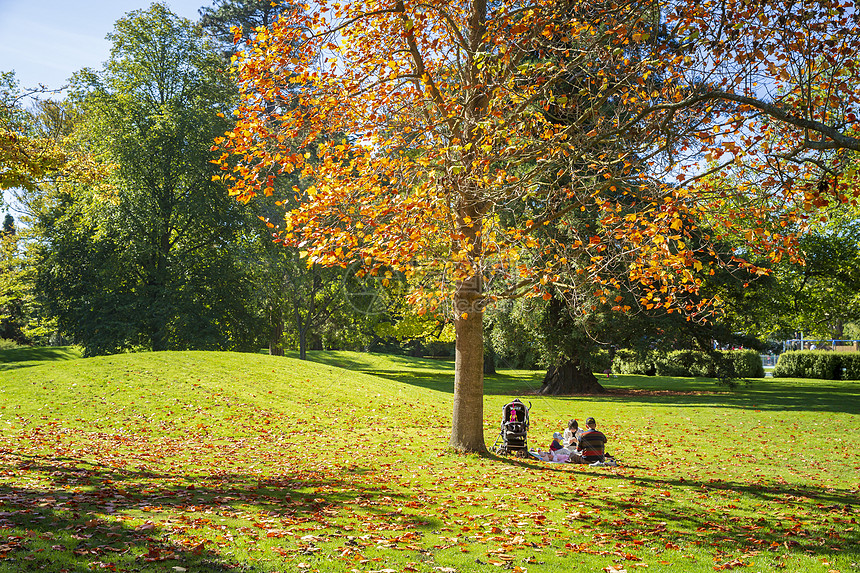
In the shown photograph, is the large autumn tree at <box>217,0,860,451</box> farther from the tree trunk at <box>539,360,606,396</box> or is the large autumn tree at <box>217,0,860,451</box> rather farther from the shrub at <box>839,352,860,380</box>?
the shrub at <box>839,352,860,380</box>

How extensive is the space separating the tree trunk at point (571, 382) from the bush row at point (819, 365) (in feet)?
65.3

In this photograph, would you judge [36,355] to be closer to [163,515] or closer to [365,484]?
[365,484]

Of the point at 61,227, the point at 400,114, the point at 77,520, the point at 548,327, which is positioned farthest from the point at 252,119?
the point at 61,227

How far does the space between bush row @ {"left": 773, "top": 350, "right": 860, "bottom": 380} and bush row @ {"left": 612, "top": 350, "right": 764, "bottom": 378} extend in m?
2.44

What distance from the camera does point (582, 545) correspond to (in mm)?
6281

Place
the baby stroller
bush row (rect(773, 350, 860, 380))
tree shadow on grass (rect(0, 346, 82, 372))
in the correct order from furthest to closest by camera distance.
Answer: bush row (rect(773, 350, 860, 380))
tree shadow on grass (rect(0, 346, 82, 372))
the baby stroller

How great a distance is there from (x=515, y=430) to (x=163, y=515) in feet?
24.0

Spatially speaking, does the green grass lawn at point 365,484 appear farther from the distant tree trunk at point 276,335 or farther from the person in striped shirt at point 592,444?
the distant tree trunk at point 276,335

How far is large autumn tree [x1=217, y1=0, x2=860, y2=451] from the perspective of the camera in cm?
852

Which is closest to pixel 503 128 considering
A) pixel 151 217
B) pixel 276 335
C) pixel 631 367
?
pixel 151 217

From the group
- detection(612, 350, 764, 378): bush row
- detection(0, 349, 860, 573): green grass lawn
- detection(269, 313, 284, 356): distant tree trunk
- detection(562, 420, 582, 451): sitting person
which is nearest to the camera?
detection(0, 349, 860, 573): green grass lawn

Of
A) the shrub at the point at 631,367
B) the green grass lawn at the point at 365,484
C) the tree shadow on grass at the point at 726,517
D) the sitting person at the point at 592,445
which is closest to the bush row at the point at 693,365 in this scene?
the shrub at the point at 631,367

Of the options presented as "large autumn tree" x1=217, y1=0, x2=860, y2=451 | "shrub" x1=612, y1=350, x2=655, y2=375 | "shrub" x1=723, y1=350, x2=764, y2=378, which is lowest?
"shrub" x1=612, y1=350, x2=655, y2=375

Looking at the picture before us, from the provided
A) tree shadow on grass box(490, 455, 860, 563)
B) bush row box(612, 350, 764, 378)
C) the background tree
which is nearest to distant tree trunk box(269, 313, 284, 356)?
the background tree
